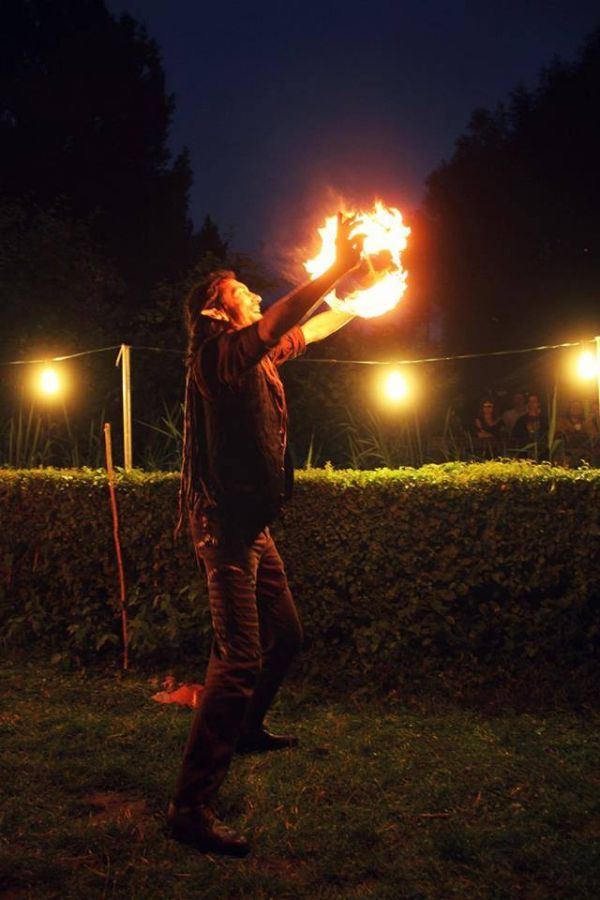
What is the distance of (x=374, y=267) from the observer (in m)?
3.72

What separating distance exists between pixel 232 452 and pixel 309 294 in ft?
2.42

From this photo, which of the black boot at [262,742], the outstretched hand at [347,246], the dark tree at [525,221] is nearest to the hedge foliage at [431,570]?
the black boot at [262,742]

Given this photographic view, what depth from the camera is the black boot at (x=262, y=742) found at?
4.12 m

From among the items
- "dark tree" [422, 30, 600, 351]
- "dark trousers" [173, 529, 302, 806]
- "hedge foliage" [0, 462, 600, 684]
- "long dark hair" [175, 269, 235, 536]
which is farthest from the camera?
"dark tree" [422, 30, 600, 351]

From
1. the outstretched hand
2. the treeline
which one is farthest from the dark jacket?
the treeline

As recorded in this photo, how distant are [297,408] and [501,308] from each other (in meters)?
17.8

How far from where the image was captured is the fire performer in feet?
10.4

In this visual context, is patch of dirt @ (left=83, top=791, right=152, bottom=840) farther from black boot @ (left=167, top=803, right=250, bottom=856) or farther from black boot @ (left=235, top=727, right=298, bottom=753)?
black boot @ (left=235, top=727, right=298, bottom=753)

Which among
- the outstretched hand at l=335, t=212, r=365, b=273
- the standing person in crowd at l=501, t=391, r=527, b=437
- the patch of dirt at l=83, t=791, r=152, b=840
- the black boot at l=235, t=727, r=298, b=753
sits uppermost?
the outstretched hand at l=335, t=212, r=365, b=273

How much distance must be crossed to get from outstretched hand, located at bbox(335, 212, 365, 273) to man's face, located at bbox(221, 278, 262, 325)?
0.53 m

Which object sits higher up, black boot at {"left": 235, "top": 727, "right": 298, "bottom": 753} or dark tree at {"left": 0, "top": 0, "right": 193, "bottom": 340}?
dark tree at {"left": 0, "top": 0, "right": 193, "bottom": 340}

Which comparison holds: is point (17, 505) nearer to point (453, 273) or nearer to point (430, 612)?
point (430, 612)

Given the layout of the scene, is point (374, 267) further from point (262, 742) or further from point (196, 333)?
point (262, 742)

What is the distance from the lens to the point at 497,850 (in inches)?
125
